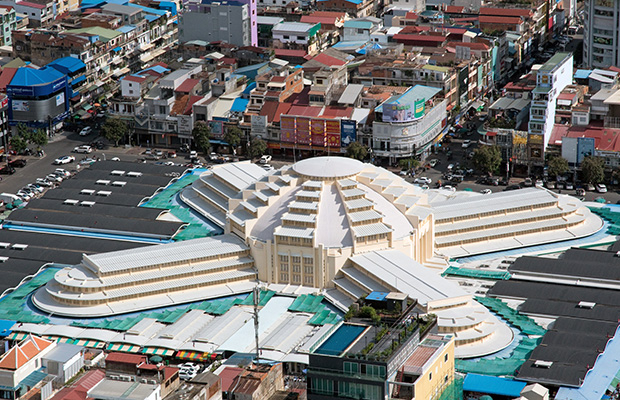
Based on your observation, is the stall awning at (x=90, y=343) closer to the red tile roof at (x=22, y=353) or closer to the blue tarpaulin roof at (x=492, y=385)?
the red tile roof at (x=22, y=353)

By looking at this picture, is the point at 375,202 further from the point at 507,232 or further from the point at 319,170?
the point at 507,232

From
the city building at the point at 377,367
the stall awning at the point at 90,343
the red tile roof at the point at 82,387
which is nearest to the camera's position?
the city building at the point at 377,367

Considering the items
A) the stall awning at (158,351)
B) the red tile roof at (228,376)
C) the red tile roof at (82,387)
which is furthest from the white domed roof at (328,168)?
the red tile roof at (82,387)

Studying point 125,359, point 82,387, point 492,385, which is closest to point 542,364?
point 492,385

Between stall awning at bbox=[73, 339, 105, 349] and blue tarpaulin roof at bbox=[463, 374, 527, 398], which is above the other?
blue tarpaulin roof at bbox=[463, 374, 527, 398]

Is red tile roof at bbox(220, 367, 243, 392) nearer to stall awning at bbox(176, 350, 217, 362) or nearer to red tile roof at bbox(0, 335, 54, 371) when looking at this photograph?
stall awning at bbox(176, 350, 217, 362)

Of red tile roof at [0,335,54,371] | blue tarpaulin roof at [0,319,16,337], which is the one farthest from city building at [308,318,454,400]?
blue tarpaulin roof at [0,319,16,337]
